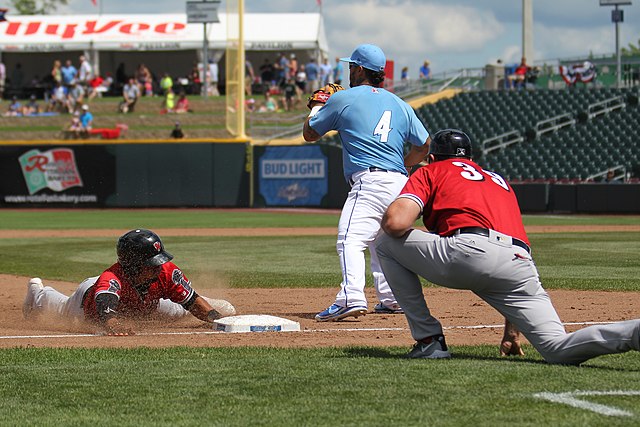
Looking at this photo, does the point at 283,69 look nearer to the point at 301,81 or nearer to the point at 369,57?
the point at 301,81

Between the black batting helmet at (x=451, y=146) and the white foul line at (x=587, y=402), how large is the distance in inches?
61.5

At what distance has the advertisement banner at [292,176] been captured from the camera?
1251 inches

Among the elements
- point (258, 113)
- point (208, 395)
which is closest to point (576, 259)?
point (208, 395)

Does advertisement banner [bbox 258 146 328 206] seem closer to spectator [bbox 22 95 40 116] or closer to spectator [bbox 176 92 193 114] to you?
spectator [bbox 176 92 193 114]

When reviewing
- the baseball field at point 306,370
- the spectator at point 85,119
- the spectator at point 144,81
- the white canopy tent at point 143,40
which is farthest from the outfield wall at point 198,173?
the baseball field at point 306,370

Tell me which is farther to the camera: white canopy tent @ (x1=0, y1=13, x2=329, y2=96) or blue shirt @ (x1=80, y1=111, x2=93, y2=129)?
white canopy tent @ (x1=0, y1=13, x2=329, y2=96)

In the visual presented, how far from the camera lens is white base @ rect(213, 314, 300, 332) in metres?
7.08

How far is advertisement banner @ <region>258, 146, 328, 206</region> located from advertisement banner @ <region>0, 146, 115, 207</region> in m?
4.76

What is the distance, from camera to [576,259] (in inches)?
540

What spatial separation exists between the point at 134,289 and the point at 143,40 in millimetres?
35644

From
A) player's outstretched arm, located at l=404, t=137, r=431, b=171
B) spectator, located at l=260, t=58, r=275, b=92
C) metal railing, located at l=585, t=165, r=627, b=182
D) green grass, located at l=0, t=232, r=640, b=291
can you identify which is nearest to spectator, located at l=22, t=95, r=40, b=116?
spectator, located at l=260, t=58, r=275, b=92

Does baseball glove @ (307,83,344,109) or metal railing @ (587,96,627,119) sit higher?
baseball glove @ (307,83,344,109)

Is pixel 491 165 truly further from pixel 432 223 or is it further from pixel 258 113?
pixel 432 223

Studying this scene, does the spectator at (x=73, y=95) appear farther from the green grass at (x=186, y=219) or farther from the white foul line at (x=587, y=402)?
the white foul line at (x=587, y=402)
